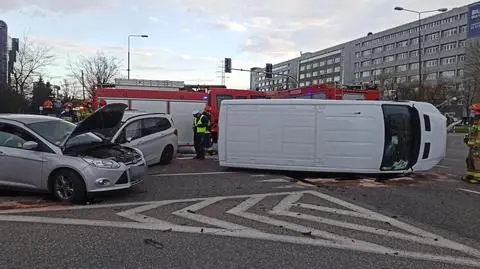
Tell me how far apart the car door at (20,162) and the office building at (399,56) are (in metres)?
68.4

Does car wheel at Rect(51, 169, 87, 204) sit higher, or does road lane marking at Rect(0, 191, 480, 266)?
car wheel at Rect(51, 169, 87, 204)

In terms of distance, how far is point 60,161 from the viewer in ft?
27.4

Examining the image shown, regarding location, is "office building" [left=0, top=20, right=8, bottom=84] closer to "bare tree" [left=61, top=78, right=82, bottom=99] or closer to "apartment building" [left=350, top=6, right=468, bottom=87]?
"bare tree" [left=61, top=78, right=82, bottom=99]

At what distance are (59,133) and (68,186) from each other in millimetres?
1231

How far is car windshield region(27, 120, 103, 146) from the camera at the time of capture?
880cm

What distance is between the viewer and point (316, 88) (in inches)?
758

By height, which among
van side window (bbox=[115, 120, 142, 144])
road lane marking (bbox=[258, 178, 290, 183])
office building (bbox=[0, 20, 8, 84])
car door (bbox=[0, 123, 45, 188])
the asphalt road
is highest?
office building (bbox=[0, 20, 8, 84])

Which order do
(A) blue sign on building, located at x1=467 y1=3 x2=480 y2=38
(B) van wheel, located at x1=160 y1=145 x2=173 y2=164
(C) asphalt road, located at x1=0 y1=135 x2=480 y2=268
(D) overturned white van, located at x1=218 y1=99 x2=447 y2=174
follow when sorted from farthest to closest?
(A) blue sign on building, located at x1=467 y1=3 x2=480 y2=38 → (B) van wheel, located at x1=160 y1=145 x2=173 y2=164 → (D) overturned white van, located at x1=218 y1=99 x2=447 y2=174 → (C) asphalt road, located at x1=0 y1=135 x2=480 y2=268

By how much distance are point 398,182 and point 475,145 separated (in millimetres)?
2097

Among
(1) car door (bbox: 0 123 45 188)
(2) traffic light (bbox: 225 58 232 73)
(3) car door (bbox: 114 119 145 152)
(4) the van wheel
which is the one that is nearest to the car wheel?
(1) car door (bbox: 0 123 45 188)

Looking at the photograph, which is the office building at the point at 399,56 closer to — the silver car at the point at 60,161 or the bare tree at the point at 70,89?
the bare tree at the point at 70,89

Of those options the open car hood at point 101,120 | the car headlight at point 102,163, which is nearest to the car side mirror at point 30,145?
the open car hood at point 101,120

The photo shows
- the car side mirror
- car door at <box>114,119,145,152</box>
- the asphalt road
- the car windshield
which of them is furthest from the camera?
car door at <box>114,119,145,152</box>

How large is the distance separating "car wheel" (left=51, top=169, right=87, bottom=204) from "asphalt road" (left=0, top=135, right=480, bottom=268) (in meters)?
0.22
